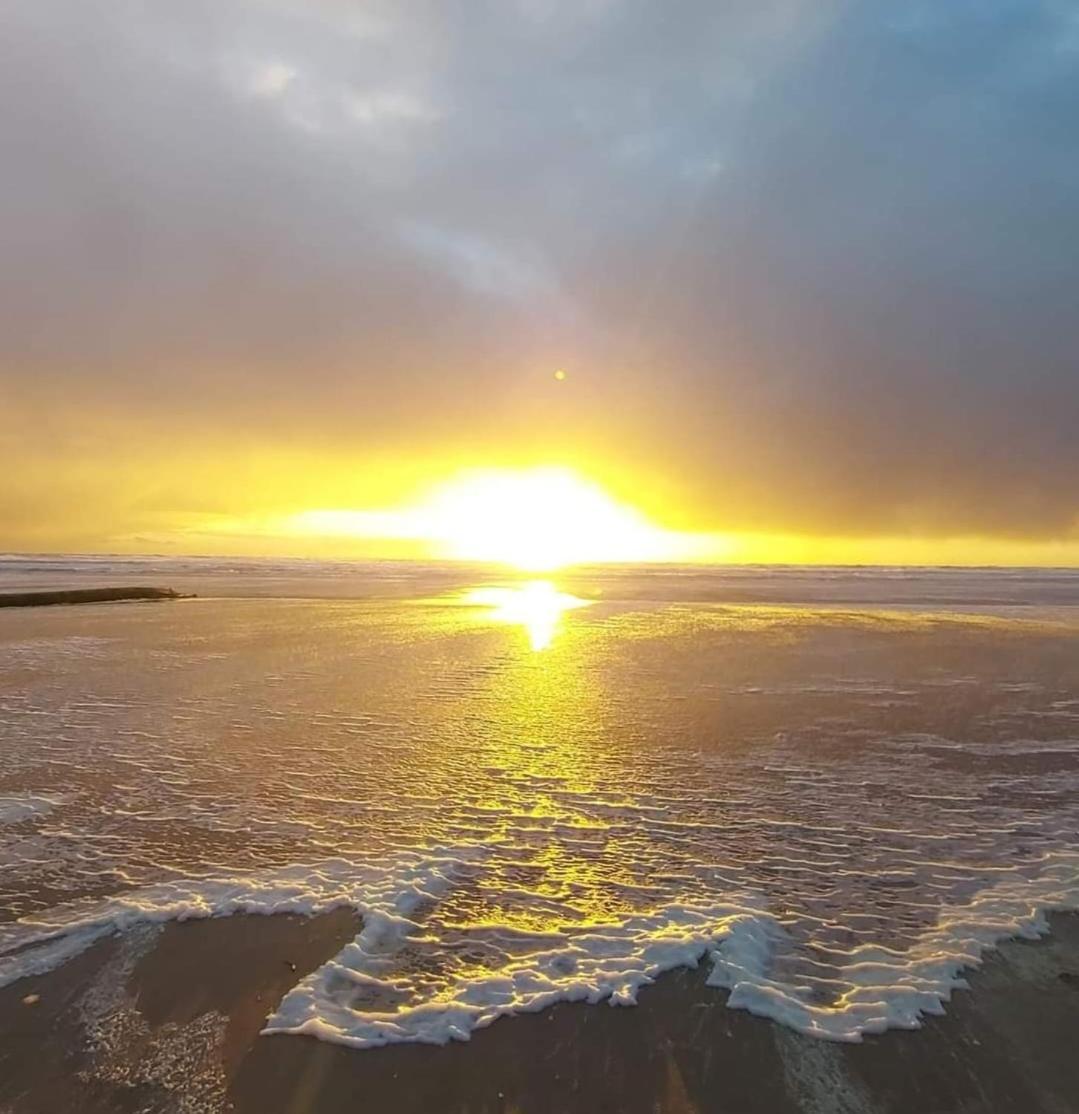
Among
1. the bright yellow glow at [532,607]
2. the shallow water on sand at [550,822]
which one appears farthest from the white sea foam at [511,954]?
the bright yellow glow at [532,607]

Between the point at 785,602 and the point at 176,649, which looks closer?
the point at 176,649

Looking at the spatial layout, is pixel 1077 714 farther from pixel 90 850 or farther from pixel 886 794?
pixel 90 850

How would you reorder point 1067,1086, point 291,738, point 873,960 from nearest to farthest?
point 1067,1086 → point 873,960 → point 291,738

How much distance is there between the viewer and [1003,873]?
5.57 metres

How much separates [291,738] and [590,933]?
5874mm

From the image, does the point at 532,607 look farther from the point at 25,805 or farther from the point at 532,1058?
the point at 532,1058

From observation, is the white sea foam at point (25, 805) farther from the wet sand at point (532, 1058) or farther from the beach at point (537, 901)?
the wet sand at point (532, 1058)

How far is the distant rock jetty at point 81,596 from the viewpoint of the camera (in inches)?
1177

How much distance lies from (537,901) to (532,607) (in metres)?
26.2

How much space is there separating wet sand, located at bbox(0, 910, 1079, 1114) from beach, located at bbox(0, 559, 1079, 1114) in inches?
A: 0.6

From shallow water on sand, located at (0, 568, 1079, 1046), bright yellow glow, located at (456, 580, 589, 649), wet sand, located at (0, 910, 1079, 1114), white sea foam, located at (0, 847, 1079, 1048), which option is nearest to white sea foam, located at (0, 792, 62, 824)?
shallow water on sand, located at (0, 568, 1079, 1046)

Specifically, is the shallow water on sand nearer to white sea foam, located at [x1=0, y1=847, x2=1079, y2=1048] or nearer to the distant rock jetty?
white sea foam, located at [x1=0, y1=847, x2=1079, y2=1048]

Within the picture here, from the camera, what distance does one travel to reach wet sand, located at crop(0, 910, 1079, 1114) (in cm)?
321

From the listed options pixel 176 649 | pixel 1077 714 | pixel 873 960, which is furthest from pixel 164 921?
pixel 176 649
